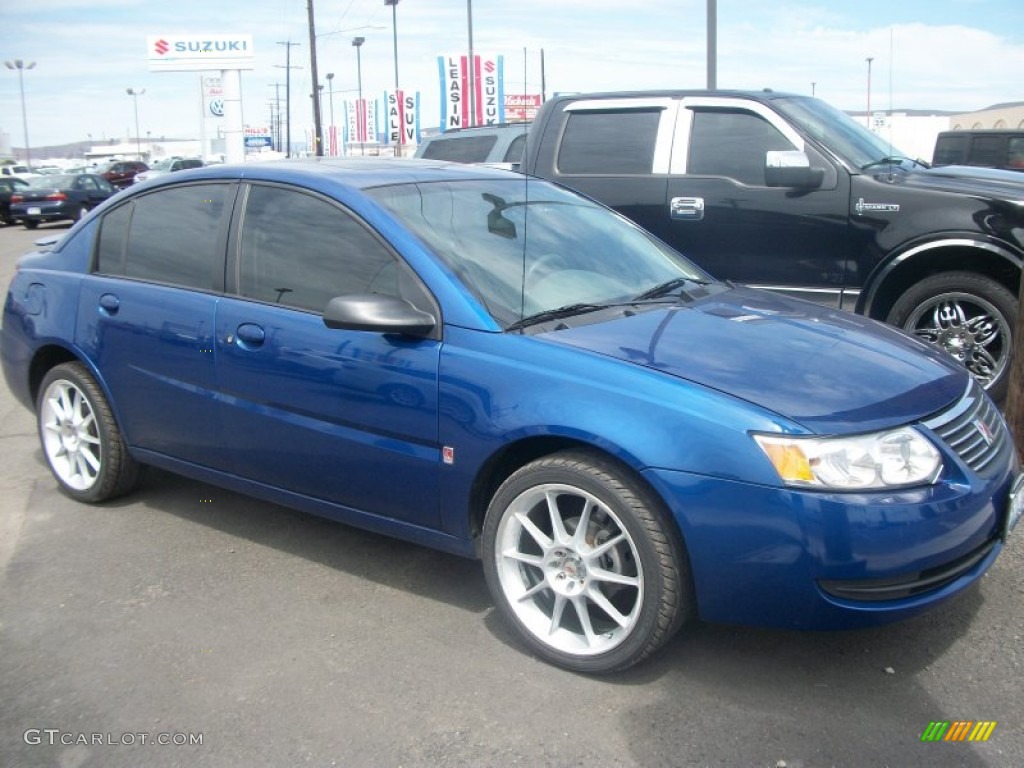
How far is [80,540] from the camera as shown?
4367mm

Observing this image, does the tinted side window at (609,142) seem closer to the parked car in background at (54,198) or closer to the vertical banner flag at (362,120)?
the parked car in background at (54,198)

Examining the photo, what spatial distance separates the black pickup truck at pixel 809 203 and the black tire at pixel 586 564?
3.41 m

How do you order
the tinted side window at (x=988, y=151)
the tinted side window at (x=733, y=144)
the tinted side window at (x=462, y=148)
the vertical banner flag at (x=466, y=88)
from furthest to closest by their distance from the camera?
the vertical banner flag at (x=466, y=88) < the tinted side window at (x=988, y=151) < the tinted side window at (x=462, y=148) < the tinted side window at (x=733, y=144)

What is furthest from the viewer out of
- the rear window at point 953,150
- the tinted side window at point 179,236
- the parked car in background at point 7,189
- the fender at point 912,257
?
the parked car in background at point 7,189

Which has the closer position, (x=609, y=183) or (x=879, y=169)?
(x=879, y=169)

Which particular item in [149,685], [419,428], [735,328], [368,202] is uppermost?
[368,202]

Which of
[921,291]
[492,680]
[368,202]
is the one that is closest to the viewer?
[492,680]

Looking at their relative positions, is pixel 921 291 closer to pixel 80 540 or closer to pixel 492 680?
pixel 492 680

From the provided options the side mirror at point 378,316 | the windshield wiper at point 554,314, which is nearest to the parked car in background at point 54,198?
the side mirror at point 378,316

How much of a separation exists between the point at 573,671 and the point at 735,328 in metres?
1.33

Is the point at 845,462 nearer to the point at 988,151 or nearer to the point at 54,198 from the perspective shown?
the point at 988,151

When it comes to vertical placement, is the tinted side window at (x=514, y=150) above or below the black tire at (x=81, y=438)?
above

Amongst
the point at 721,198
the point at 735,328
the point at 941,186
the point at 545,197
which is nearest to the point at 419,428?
the point at 735,328

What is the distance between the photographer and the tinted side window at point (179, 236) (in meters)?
4.13
